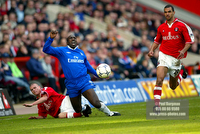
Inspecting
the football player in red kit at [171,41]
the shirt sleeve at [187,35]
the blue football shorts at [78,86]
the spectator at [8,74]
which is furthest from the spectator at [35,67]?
the shirt sleeve at [187,35]

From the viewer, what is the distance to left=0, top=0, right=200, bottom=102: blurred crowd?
1587 centimetres

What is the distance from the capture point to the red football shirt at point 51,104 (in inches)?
371

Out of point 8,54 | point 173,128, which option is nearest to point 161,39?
point 173,128

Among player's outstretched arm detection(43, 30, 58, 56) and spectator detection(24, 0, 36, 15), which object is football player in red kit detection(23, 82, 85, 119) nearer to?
player's outstretched arm detection(43, 30, 58, 56)

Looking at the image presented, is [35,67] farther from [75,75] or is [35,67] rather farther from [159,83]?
[159,83]

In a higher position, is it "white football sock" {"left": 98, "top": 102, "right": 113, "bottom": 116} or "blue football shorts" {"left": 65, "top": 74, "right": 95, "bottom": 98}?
"blue football shorts" {"left": 65, "top": 74, "right": 95, "bottom": 98}

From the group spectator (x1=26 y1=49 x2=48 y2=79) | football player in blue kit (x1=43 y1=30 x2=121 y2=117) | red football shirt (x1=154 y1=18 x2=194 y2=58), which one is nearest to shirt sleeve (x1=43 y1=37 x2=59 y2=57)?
football player in blue kit (x1=43 y1=30 x2=121 y2=117)

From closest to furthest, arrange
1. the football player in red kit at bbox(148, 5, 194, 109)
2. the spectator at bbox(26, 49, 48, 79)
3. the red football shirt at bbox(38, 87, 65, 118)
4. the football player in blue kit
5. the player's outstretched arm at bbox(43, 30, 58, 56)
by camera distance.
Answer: the player's outstretched arm at bbox(43, 30, 58, 56)
the football player in blue kit
the football player in red kit at bbox(148, 5, 194, 109)
the red football shirt at bbox(38, 87, 65, 118)
the spectator at bbox(26, 49, 48, 79)

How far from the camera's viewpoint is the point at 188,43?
9102 mm

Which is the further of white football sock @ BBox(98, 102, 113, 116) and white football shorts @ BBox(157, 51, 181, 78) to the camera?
white football shorts @ BBox(157, 51, 181, 78)

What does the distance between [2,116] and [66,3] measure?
13418 mm

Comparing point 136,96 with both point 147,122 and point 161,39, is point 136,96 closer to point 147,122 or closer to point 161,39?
point 161,39

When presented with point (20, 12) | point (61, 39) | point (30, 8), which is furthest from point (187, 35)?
point (30, 8)

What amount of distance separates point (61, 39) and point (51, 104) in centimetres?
847
